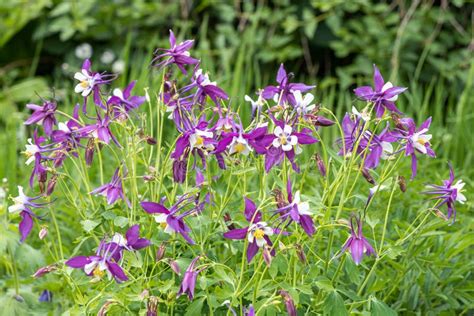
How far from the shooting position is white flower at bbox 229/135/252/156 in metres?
1.84

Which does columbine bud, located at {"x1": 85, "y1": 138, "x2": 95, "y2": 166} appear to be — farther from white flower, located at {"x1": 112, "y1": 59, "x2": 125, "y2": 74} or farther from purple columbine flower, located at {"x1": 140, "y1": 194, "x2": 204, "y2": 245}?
white flower, located at {"x1": 112, "y1": 59, "x2": 125, "y2": 74}

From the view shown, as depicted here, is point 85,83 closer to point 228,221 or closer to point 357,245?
point 228,221

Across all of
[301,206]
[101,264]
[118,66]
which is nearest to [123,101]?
[101,264]

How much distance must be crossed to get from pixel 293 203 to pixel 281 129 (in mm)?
167

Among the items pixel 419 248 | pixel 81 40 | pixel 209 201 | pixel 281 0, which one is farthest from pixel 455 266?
pixel 81 40

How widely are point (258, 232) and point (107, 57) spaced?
3.93 meters

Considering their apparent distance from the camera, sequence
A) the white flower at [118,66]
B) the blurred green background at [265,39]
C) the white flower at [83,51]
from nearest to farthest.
→ 1. the blurred green background at [265,39]
2. the white flower at [118,66]
3. the white flower at [83,51]

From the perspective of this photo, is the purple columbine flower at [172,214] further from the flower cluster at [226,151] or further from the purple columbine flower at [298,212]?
the purple columbine flower at [298,212]

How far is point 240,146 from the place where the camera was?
6.08 ft

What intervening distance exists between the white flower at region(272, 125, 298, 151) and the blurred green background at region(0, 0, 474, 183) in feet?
9.50

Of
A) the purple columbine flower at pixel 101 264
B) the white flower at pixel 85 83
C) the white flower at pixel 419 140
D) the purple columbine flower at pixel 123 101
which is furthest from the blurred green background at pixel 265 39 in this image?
the purple columbine flower at pixel 101 264

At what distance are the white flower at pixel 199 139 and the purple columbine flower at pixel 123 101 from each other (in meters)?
0.24

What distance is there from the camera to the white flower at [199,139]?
1.85 m

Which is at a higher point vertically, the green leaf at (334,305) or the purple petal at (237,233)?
the purple petal at (237,233)
